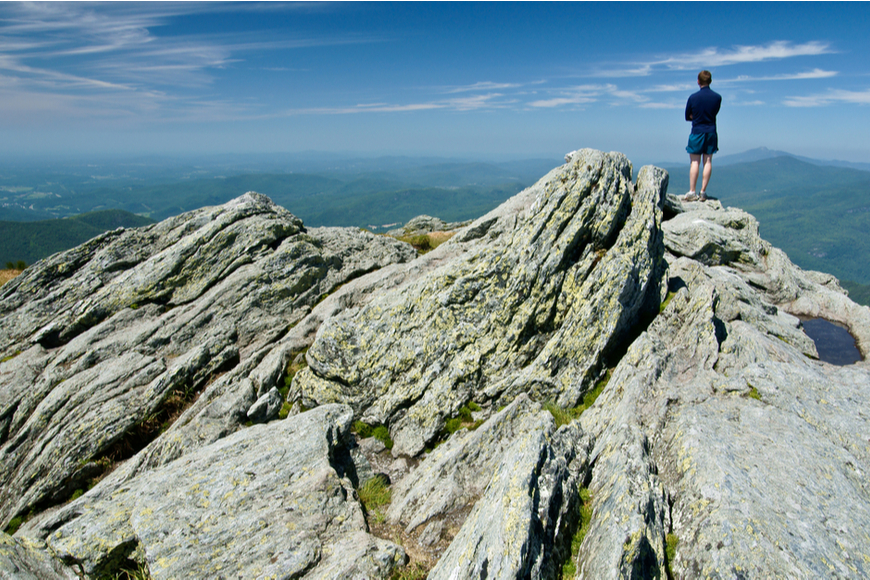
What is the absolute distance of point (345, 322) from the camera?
17281 mm

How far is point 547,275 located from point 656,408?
19.9 ft

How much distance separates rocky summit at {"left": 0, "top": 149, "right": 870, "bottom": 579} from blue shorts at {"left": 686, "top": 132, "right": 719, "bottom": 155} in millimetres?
6338

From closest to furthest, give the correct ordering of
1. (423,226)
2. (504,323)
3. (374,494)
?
(374,494)
(504,323)
(423,226)

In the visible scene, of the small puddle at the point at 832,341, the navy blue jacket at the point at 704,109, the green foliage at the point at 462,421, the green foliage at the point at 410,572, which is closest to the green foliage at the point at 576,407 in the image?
the green foliage at the point at 462,421

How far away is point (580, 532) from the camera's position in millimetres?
9406

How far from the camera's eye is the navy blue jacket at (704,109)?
989 inches

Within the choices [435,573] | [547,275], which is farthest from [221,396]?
[547,275]

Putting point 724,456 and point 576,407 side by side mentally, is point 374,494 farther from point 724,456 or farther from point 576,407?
point 724,456

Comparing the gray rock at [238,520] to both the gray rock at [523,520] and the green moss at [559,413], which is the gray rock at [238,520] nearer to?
the gray rock at [523,520]

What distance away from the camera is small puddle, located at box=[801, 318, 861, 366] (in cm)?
1933

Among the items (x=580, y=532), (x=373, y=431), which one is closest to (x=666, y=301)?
(x=580, y=532)

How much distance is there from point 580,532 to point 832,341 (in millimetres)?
21101

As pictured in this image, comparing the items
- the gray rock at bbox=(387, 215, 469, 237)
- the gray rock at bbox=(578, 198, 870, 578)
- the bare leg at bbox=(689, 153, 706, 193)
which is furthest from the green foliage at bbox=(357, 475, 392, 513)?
the gray rock at bbox=(387, 215, 469, 237)

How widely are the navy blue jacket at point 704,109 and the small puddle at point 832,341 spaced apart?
13171 millimetres
